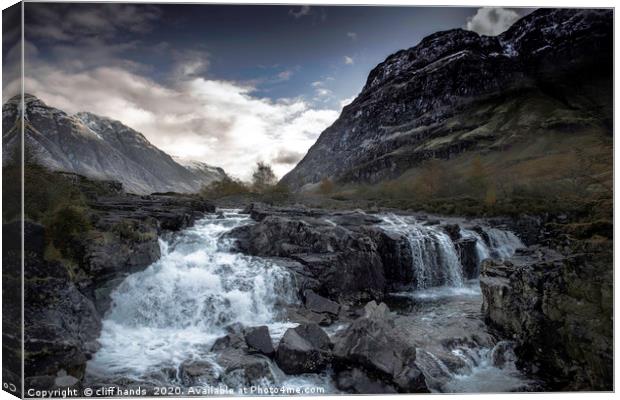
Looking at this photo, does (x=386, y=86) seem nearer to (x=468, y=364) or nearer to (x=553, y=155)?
(x=553, y=155)

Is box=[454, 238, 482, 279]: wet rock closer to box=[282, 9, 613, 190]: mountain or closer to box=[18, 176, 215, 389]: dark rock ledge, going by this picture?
box=[282, 9, 613, 190]: mountain

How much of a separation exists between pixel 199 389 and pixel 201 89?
5239 millimetres

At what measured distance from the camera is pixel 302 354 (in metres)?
6.59

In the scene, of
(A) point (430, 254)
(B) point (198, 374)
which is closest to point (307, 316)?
(B) point (198, 374)

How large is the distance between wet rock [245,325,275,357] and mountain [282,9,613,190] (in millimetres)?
Result: 3285

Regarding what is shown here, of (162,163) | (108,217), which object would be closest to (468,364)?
(162,163)

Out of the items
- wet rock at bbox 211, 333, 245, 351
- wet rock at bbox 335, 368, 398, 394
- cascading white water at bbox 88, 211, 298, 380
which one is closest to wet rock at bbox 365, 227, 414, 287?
cascading white water at bbox 88, 211, 298, 380

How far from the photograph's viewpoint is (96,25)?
6.77 metres

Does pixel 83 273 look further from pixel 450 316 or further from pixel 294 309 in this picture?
pixel 450 316

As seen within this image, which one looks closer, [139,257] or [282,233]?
[139,257]

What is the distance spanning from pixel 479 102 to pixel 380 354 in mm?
5612

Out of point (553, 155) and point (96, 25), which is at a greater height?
point (96, 25)

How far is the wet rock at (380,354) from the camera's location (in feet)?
20.6

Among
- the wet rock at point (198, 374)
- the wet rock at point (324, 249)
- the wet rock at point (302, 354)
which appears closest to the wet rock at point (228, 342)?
the wet rock at point (198, 374)
